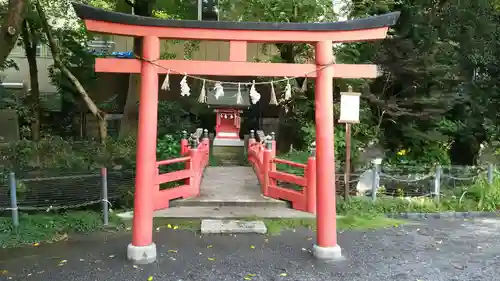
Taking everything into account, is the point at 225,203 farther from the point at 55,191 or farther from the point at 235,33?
the point at 235,33

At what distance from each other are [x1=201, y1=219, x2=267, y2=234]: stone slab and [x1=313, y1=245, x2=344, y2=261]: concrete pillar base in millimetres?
1528

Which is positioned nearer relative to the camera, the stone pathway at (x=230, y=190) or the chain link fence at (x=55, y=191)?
the chain link fence at (x=55, y=191)

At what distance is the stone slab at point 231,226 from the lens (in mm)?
8023

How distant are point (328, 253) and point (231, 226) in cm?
216

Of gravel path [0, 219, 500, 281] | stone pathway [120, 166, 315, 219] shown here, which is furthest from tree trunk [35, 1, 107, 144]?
gravel path [0, 219, 500, 281]

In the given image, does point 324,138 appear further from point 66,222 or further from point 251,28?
point 66,222

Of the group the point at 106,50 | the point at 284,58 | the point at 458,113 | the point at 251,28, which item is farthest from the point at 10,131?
the point at 458,113

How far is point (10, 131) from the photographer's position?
20.5 metres

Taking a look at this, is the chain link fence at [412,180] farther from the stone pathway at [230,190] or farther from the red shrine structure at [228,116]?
the red shrine structure at [228,116]

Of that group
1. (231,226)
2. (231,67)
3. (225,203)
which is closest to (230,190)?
(225,203)

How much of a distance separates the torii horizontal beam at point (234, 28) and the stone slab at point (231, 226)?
3496 mm

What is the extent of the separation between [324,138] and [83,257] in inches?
162

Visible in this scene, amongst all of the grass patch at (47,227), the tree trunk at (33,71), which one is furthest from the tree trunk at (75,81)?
the grass patch at (47,227)

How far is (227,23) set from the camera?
249 inches
